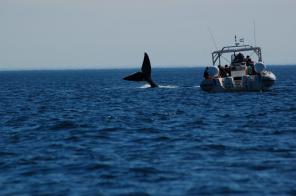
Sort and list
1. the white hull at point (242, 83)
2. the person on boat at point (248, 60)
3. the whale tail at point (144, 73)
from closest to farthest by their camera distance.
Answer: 1. the white hull at point (242, 83)
2. the person on boat at point (248, 60)
3. the whale tail at point (144, 73)

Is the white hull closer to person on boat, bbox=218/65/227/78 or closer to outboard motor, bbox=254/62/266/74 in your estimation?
outboard motor, bbox=254/62/266/74

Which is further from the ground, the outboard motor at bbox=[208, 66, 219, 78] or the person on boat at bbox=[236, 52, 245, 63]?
the person on boat at bbox=[236, 52, 245, 63]

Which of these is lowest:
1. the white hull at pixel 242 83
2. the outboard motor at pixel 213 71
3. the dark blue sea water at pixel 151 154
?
the white hull at pixel 242 83

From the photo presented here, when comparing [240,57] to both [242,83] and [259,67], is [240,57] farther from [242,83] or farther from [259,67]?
[259,67]

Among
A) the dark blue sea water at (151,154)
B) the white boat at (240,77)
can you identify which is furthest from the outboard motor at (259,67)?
the dark blue sea water at (151,154)

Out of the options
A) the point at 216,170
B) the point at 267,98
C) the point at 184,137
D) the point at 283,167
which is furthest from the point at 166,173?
the point at 267,98

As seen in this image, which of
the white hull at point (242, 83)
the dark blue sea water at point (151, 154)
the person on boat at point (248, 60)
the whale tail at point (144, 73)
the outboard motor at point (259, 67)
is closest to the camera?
the dark blue sea water at point (151, 154)

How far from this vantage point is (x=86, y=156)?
76.3 feet

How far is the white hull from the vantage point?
201 feet

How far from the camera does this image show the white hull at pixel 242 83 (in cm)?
6141


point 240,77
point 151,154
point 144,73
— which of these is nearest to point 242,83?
point 240,77

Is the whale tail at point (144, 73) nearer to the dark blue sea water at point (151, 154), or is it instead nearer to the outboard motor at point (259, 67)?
the outboard motor at point (259, 67)

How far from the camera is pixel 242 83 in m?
62.4

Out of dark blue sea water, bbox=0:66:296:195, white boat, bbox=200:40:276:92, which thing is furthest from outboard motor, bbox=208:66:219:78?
dark blue sea water, bbox=0:66:296:195
